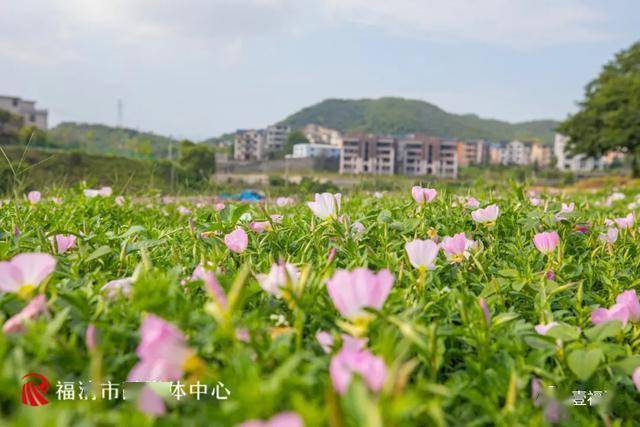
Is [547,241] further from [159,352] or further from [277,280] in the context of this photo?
[159,352]

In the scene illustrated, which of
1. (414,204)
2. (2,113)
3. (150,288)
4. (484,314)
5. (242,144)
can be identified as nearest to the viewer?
(150,288)

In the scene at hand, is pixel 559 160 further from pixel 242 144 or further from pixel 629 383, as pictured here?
pixel 629 383

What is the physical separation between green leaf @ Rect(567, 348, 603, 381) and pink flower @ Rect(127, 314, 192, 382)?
0.65 meters

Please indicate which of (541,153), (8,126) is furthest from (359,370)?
(541,153)

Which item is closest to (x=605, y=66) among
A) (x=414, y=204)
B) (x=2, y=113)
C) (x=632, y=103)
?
(x=632, y=103)

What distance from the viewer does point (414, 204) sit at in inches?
93.6

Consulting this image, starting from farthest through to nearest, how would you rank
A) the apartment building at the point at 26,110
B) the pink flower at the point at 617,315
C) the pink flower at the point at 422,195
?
1. the apartment building at the point at 26,110
2. the pink flower at the point at 422,195
3. the pink flower at the point at 617,315

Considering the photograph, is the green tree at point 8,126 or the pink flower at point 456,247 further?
the green tree at point 8,126

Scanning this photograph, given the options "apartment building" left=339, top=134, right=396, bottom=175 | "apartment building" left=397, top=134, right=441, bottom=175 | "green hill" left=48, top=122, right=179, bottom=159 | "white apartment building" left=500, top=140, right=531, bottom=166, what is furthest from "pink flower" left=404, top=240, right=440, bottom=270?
"white apartment building" left=500, top=140, right=531, bottom=166

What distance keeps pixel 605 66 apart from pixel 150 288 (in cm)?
4164

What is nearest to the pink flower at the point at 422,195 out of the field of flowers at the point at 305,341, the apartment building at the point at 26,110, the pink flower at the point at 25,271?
the field of flowers at the point at 305,341

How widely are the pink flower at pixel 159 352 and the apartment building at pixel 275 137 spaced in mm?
97248

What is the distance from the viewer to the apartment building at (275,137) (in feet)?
323

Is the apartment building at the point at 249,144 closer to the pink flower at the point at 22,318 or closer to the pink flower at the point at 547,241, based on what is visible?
the pink flower at the point at 547,241
